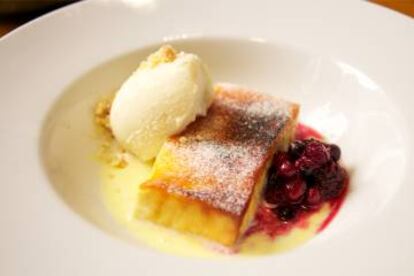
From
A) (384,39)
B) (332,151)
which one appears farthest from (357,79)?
(332,151)

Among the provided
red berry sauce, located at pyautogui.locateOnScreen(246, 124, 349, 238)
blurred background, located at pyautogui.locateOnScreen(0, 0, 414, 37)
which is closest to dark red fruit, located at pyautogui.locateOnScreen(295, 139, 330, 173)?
red berry sauce, located at pyautogui.locateOnScreen(246, 124, 349, 238)

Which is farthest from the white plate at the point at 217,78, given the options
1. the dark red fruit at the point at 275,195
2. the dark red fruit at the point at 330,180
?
A: the dark red fruit at the point at 275,195

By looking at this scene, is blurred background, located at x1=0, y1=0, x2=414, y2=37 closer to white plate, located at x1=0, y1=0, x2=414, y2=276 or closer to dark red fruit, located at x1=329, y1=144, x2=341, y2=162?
white plate, located at x1=0, y1=0, x2=414, y2=276

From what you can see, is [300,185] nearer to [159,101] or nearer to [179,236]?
[179,236]

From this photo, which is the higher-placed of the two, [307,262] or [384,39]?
[384,39]

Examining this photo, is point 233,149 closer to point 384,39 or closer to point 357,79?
point 357,79
